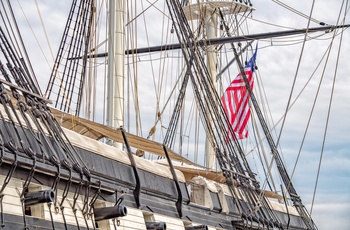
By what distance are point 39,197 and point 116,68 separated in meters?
8.38

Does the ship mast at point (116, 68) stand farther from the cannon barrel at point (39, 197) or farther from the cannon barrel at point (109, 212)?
the cannon barrel at point (39, 197)

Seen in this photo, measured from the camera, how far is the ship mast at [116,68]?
59.1ft

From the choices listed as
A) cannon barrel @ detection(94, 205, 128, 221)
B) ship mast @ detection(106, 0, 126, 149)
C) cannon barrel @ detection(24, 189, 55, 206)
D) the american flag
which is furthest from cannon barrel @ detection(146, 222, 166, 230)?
the american flag

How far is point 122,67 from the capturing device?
18.4 metres

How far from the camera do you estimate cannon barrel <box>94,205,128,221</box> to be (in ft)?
38.9

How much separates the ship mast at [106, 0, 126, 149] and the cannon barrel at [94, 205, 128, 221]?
5.82 meters

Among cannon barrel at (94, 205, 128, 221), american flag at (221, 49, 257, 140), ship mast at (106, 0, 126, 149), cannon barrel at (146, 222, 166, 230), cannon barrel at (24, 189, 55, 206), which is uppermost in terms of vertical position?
american flag at (221, 49, 257, 140)

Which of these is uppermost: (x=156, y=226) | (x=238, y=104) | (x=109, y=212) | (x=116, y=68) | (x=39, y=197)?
(x=238, y=104)

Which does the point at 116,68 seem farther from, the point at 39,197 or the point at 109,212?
the point at 39,197

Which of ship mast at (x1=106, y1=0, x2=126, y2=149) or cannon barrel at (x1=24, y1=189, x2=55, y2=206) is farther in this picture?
ship mast at (x1=106, y1=0, x2=126, y2=149)

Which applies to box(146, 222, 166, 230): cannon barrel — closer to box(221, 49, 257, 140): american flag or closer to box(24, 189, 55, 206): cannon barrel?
box(24, 189, 55, 206): cannon barrel

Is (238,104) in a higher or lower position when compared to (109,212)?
higher

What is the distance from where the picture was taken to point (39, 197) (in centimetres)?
1024

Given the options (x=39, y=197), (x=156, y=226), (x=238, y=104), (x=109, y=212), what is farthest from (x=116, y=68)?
(x=238, y=104)
